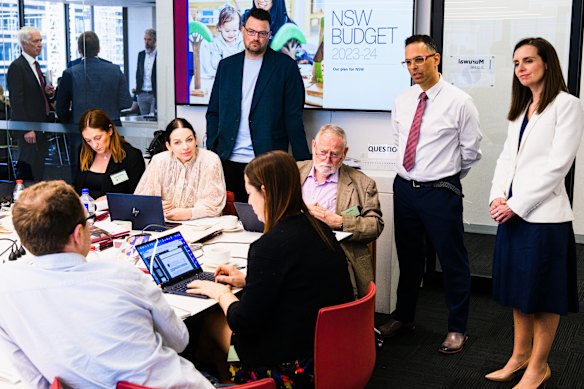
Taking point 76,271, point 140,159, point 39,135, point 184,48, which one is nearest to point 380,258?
point 140,159

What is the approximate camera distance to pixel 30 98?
267 inches

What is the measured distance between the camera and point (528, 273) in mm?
3555

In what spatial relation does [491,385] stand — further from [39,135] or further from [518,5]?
[39,135]

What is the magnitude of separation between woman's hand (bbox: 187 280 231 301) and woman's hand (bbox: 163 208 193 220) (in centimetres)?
126

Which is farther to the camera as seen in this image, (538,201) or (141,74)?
(141,74)

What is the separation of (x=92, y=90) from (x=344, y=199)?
3.39 m

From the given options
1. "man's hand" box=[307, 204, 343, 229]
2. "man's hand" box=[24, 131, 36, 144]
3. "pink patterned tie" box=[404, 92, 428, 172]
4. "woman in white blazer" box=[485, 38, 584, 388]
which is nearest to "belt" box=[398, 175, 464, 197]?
"pink patterned tie" box=[404, 92, 428, 172]

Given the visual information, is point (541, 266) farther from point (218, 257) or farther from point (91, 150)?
point (91, 150)

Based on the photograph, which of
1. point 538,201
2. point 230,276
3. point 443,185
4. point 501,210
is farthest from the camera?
point 443,185

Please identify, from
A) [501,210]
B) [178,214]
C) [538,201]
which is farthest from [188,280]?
[538,201]

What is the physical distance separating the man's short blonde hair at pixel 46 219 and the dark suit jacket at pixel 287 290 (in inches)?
29.0

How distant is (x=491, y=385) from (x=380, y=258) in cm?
135

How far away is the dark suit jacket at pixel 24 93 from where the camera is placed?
6.75 metres

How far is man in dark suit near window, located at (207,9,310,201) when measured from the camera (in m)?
5.21
